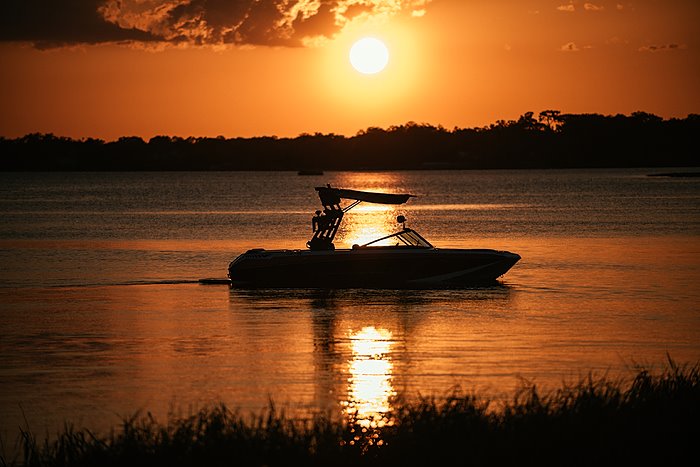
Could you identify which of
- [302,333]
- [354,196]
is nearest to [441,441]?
[302,333]

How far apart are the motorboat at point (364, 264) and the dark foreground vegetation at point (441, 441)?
2216 cm

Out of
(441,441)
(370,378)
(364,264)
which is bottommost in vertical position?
(370,378)

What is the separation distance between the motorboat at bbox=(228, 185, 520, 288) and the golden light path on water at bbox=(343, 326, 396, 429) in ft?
25.9

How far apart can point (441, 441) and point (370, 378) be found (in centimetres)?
790

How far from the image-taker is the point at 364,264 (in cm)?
3753

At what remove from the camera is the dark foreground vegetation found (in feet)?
44.4

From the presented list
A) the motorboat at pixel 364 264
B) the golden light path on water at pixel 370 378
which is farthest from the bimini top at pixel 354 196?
the golden light path on water at pixel 370 378

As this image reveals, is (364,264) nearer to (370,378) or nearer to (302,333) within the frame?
(302,333)

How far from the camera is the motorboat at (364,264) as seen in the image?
37.6 m

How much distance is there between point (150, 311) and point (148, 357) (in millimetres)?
8908

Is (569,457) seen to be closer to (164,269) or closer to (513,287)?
(513,287)

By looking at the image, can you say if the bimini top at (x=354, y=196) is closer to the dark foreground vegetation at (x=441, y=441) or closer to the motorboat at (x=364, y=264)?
the motorboat at (x=364, y=264)

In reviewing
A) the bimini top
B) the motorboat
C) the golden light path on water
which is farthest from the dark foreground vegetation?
the bimini top

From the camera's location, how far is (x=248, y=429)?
47.2 ft
